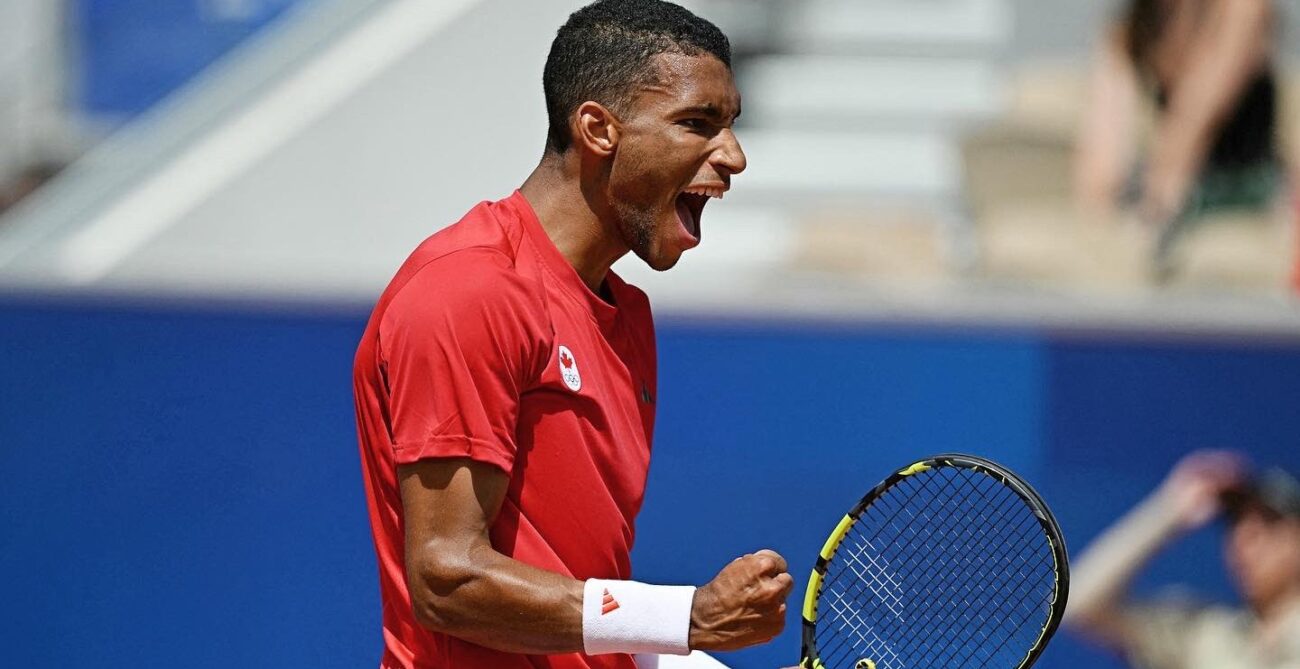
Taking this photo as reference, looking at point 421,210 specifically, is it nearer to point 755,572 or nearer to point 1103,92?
point 1103,92

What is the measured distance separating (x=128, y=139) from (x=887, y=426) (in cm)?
437

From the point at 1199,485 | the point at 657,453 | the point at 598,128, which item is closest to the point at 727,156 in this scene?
the point at 598,128

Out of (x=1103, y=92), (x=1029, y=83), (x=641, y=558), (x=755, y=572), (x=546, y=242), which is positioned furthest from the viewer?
(x=1029, y=83)

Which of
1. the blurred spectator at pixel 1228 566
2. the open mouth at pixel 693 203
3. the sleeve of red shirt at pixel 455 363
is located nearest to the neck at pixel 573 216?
the open mouth at pixel 693 203

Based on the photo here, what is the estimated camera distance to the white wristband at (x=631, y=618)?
2.20 m

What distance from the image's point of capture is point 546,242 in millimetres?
2461

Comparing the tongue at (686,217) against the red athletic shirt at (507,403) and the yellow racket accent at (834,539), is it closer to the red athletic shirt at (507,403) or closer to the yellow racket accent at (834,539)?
the red athletic shirt at (507,403)

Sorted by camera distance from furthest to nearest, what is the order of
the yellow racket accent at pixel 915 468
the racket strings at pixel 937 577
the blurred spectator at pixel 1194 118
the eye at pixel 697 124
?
1. the blurred spectator at pixel 1194 118
2. the racket strings at pixel 937 577
3. the yellow racket accent at pixel 915 468
4. the eye at pixel 697 124

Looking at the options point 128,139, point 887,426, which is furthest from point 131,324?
point 128,139

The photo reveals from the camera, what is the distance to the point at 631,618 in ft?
7.24

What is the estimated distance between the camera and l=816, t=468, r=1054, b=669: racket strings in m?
3.20

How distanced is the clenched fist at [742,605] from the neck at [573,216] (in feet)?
1.80

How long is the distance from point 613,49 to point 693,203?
25cm

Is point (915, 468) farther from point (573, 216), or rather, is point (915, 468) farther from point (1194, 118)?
point (1194, 118)
